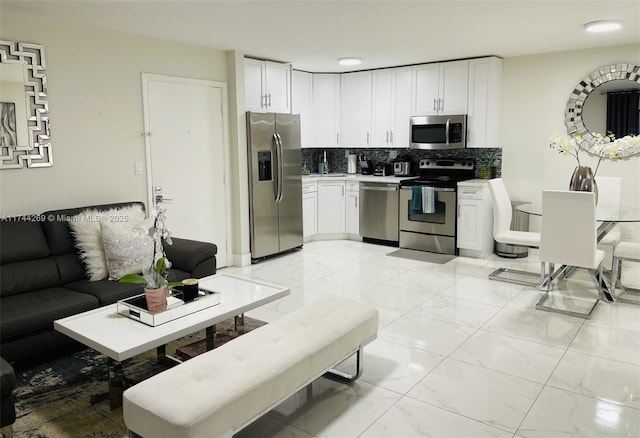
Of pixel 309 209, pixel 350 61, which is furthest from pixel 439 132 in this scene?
pixel 309 209

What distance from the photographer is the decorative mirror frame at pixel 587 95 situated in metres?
5.29

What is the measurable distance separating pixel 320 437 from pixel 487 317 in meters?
2.13

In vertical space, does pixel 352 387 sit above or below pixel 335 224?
below

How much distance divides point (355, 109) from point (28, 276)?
4.83m

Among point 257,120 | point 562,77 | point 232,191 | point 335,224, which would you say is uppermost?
point 562,77

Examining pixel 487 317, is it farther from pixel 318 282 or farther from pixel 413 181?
pixel 413 181

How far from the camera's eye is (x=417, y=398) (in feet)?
9.30

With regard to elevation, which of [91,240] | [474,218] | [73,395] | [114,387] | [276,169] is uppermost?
[276,169]

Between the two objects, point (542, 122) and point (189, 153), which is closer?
point (189, 153)

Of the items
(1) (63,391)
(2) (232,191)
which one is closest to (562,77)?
(2) (232,191)

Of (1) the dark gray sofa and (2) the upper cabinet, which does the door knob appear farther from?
(2) the upper cabinet

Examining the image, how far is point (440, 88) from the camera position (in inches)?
247

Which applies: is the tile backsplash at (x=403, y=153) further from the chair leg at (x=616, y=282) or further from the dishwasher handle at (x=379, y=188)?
the chair leg at (x=616, y=282)

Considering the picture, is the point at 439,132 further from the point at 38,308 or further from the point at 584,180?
the point at 38,308
